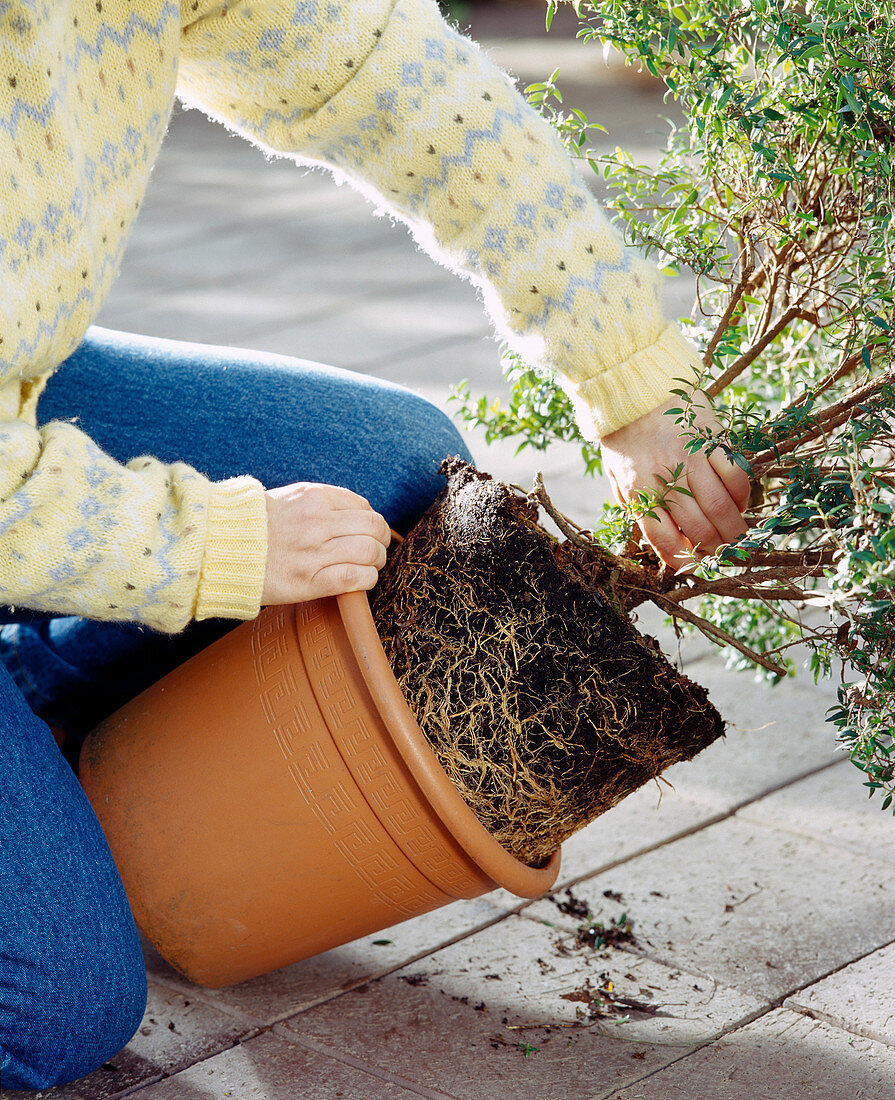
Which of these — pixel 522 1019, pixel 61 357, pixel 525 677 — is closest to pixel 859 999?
pixel 522 1019

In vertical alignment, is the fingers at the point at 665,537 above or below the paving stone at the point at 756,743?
above

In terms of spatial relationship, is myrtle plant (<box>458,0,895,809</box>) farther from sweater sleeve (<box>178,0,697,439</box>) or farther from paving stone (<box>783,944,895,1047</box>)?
paving stone (<box>783,944,895,1047</box>)

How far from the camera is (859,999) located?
1.22 metres

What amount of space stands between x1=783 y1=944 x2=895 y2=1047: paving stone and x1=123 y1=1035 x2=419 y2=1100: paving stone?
0.42 meters

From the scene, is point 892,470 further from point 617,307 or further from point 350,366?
point 350,366

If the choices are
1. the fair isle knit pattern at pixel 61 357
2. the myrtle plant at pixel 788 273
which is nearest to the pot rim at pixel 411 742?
the fair isle knit pattern at pixel 61 357

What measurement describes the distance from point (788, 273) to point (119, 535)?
755 millimetres

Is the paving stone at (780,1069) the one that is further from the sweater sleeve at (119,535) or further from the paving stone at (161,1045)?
the sweater sleeve at (119,535)

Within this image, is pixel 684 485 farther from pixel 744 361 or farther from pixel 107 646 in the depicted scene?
pixel 107 646

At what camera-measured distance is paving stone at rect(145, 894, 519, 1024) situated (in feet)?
4.18

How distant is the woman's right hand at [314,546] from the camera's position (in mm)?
1100

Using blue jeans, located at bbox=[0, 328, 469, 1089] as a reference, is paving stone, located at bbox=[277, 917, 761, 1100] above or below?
below

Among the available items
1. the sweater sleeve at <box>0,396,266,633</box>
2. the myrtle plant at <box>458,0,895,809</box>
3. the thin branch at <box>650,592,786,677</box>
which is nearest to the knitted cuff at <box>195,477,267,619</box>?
the sweater sleeve at <box>0,396,266,633</box>

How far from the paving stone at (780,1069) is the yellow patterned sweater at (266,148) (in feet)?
1.92
